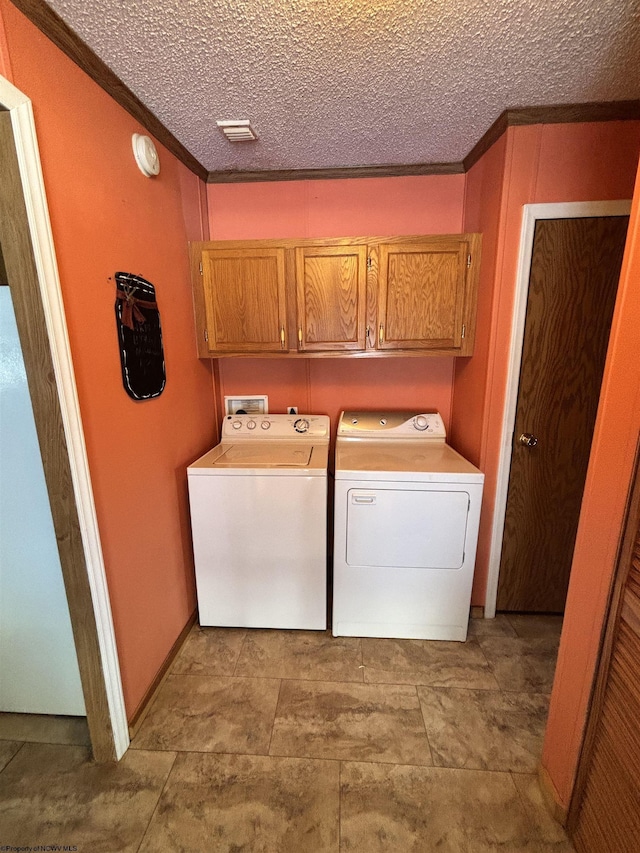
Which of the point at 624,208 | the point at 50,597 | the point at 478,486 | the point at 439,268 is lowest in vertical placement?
the point at 50,597

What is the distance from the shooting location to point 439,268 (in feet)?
5.92

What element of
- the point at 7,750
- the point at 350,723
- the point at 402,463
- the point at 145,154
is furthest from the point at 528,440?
the point at 7,750

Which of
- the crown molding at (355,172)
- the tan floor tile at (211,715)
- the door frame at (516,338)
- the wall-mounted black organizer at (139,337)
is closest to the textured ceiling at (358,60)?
the crown molding at (355,172)

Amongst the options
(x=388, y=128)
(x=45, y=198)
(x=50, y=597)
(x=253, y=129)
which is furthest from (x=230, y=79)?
(x=50, y=597)

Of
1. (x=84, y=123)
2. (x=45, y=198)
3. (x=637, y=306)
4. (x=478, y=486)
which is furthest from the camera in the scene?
(x=478, y=486)

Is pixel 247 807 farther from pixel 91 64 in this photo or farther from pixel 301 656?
pixel 91 64

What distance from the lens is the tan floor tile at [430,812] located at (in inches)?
42.3

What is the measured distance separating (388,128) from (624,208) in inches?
42.7

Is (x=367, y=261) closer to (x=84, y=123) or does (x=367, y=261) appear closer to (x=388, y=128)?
(x=388, y=128)

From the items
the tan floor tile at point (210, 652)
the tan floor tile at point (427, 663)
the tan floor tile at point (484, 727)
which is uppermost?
the tan floor tile at point (484, 727)

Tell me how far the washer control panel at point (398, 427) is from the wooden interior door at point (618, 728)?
1.28 m

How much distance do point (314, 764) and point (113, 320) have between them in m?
1.77

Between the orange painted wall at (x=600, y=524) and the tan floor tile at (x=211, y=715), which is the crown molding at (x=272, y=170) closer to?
the orange painted wall at (x=600, y=524)

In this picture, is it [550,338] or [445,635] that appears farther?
[445,635]
